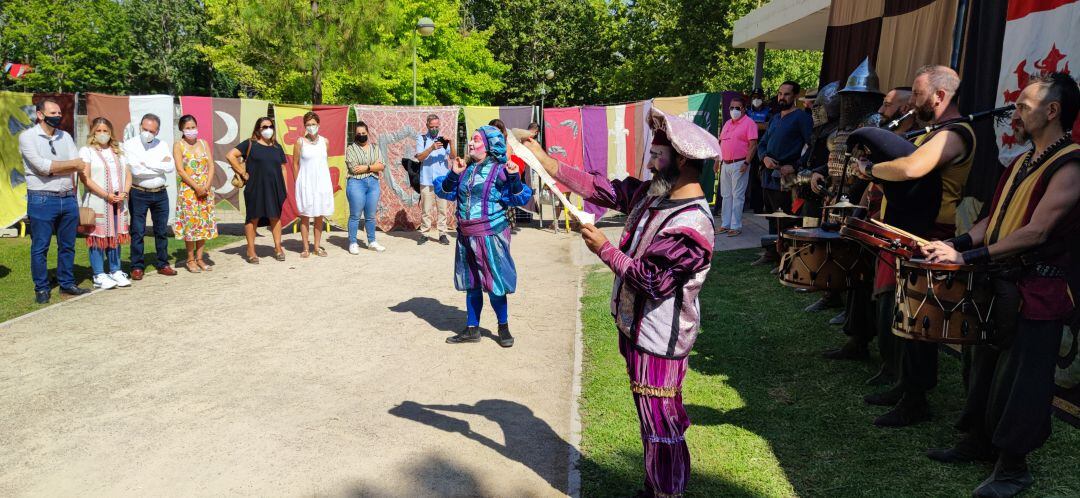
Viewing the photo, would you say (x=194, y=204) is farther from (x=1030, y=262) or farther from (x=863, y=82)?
(x=1030, y=262)

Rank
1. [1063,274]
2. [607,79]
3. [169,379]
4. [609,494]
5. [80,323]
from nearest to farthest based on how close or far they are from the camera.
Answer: [1063,274] < [609,494] < [169,379] < [80,323] < [607,79]

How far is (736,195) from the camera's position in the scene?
38.1 ft

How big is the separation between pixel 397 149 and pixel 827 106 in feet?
30.4

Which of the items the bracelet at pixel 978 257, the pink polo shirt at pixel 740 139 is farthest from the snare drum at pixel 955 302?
the pink polo shirt at pixel 740 139

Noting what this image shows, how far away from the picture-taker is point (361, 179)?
39.1 ft

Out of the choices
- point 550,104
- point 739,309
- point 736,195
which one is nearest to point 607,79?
point 550,104

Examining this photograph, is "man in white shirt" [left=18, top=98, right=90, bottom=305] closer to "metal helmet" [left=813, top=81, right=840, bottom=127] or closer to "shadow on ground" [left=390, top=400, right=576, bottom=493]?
"shadow on ground" [left=390, top=400, right=576, bottom=493]

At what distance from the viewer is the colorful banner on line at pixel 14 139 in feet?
40.7

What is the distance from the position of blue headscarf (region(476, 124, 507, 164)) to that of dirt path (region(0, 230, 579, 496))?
70.4 inches

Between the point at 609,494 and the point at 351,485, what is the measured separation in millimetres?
1440

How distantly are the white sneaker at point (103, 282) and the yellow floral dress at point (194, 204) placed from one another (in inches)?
46.5

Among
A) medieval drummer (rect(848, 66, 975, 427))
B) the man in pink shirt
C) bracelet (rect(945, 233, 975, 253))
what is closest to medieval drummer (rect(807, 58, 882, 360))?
medieval drummer (rect(848, 66, 975, 427))

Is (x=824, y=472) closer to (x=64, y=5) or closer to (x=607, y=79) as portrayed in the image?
(x=607, y=79)

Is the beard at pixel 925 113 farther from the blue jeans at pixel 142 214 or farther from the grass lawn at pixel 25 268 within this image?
the blue jeans at pixel 142 214
